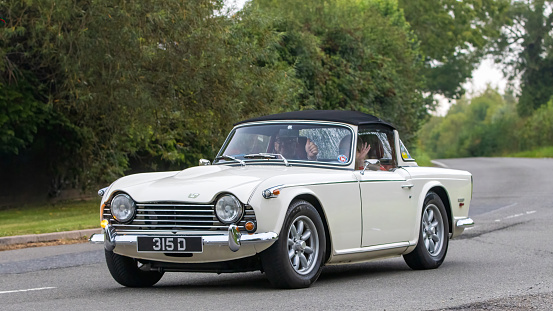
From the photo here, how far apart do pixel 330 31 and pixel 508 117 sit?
52.7m

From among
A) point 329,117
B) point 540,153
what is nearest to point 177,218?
point 329,117

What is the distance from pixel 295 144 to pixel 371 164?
0.83 metres

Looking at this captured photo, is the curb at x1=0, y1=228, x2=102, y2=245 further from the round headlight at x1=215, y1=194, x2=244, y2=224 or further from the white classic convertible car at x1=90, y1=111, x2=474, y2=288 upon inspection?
the round headlight at x1=215, y1=194, x2=244, y2=224

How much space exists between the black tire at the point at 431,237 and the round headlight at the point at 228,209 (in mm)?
2748

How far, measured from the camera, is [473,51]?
75250 mm

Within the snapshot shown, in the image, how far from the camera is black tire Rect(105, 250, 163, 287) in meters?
7.98

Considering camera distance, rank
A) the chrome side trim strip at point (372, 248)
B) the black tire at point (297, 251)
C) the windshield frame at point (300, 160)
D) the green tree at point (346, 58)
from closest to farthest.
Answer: the black tire at point (297, 251)
the chrome side trim strip at point (372, 248)
the windshield frame at point (300, 160)
the green tree at point (346, 58)

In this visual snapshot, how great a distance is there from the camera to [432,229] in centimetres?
969

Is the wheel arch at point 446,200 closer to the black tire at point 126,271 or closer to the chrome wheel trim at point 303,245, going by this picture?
the chrome wheel trim at point 303,245

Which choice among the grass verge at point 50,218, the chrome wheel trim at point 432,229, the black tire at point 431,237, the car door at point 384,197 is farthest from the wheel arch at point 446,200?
the grass verge at point 50,218

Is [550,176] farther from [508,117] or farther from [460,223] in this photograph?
[508,117]

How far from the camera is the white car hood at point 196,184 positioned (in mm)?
7312

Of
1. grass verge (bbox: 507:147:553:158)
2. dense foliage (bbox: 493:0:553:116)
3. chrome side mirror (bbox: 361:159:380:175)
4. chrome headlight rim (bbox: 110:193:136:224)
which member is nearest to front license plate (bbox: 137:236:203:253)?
chrome headlight rim (bbox: 110:193:136:224)

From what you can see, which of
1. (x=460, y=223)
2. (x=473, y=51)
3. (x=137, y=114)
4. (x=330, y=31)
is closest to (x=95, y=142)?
(x=137, y=114)
